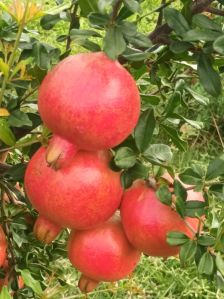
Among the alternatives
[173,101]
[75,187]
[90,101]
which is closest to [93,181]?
[75,187]

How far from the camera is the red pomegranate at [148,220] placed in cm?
81

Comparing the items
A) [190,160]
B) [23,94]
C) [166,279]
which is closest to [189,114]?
[190,160]

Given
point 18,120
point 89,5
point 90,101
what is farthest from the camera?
point 18,120

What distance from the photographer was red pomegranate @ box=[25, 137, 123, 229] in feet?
2.46

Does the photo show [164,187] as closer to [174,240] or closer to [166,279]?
[174,240]

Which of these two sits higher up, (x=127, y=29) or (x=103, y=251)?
(x=127, y=29)

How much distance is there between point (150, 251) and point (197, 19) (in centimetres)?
31

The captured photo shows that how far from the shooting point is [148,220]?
814 millimetres

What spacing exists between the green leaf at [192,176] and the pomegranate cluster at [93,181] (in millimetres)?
45

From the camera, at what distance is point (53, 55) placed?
89cm

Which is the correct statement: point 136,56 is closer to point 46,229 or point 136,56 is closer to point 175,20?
point 175,20

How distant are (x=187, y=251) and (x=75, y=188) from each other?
18 cm

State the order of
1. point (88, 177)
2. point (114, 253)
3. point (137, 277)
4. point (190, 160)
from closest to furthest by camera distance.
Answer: point (88, 177)
point (114, 253)
point (137, 277)
point (190, 160)

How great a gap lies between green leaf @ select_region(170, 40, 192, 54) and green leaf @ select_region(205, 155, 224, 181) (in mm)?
152
